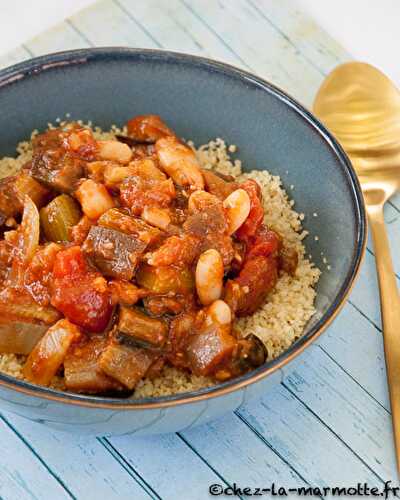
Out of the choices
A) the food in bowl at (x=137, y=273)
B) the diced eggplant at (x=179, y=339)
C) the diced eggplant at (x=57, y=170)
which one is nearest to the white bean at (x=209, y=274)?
the food in bowl at (x=137, y=273)

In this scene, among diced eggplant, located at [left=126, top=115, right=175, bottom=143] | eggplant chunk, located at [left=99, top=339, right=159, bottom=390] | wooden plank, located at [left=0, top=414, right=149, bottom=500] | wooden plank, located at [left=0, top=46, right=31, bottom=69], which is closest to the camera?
eggplant chunk, located at [left=99, top=339, right=159, bottom=390]

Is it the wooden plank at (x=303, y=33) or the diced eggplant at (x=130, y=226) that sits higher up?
the wooden plank at (x=303, y=33)

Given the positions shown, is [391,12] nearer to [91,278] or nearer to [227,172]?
[227,172]

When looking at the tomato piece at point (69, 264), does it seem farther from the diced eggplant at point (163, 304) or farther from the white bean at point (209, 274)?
the white bean at point (209, 274)

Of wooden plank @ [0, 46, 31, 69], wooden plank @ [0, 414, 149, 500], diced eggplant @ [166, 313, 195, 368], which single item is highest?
diced eggplant @ [166, 313, 195, 368]

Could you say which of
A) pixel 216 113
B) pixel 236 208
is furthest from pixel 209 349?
pixel 216 113

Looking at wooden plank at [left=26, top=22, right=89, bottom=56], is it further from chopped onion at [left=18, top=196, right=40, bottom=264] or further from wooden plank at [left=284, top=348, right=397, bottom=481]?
wooden plank at [left=284, top=348, right=397, bottom=481]

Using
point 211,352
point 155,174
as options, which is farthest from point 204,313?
point 155,174

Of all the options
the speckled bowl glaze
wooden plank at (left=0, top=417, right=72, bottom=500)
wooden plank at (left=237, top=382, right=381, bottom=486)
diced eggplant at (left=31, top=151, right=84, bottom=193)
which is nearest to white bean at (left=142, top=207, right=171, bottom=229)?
diced eggplant at (left=31, top=151, right=84, bottom=193)
